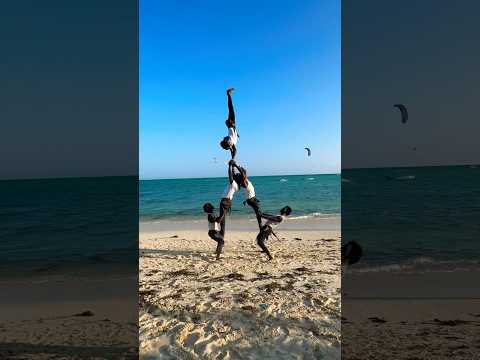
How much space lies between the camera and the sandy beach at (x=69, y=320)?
11.1ft

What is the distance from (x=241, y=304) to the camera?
4.36 meters

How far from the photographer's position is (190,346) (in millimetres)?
3244

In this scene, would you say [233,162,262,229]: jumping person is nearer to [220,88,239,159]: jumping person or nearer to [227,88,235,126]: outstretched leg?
[220,88,239,159]: jumping person

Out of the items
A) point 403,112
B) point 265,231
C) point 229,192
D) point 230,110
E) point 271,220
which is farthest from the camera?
point 403,112

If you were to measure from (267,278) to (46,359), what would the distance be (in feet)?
11.9

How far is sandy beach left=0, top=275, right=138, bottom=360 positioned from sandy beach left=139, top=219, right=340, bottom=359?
1.09ft

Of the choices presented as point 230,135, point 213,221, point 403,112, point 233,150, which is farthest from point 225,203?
point 403,112

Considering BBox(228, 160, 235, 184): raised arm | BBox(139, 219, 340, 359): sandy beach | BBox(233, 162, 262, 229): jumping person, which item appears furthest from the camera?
BBox(233, 162, 262, 229): jumping person

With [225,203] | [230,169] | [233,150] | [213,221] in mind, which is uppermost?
[233,150]

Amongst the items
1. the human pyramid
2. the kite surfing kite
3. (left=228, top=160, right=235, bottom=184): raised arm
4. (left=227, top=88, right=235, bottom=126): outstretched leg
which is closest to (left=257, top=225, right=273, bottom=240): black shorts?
the human pyramid

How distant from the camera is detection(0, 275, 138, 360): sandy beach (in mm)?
3391

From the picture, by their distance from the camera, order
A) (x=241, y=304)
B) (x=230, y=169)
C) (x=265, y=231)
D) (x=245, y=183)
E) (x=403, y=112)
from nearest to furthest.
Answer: (x=241, y=304) → (x=230, y=169) → (x=245, y=183) → (x=265, y=231) → (x=403, y=112)

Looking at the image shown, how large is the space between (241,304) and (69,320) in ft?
8.69

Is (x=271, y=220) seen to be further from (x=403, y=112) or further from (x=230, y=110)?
(x=403, y=112)
